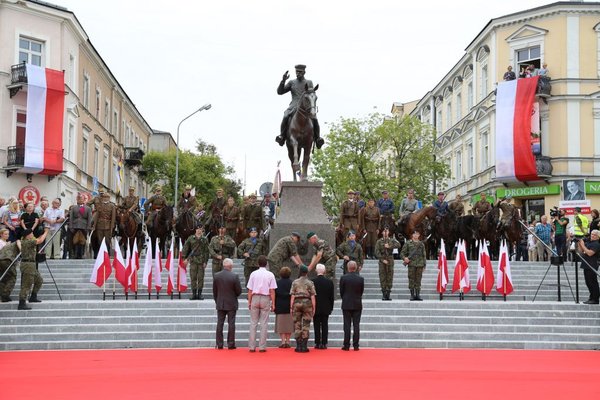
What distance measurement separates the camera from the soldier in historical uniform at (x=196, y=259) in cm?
1894

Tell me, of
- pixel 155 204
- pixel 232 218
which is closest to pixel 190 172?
pixel 155 204

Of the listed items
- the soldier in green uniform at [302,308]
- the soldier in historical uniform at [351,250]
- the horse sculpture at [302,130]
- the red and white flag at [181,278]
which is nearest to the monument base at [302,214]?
the horse sculpture at [302,130]

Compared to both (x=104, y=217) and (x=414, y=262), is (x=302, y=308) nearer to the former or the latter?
(x=414, y=262)

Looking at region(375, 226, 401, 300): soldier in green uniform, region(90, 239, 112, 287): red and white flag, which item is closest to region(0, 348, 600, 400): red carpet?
region(375, 226, 401, 300): soldier in green uniform

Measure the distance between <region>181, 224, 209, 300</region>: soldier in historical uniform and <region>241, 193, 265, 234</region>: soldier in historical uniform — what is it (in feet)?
10.1

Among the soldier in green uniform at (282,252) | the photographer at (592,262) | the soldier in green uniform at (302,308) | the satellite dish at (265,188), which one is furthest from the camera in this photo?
the satellite dish at (265,188)

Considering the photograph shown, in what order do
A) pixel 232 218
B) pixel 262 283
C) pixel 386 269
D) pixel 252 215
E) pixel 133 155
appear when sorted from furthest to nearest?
pixel 133 155 < pixel 232 218 < pixel 252 215 < pixel 386 269 < pixel 262 283

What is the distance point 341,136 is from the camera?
1951 inches

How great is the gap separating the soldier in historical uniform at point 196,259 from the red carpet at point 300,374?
177 inches

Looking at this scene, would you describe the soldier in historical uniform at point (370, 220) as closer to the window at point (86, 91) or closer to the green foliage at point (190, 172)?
the window at point (86, 91)

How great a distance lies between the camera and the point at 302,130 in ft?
63.1

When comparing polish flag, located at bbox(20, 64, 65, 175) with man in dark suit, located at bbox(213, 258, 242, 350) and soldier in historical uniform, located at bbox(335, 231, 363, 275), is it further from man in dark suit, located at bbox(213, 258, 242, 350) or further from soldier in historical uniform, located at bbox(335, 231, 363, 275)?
man in dark suit, located at bbox(213, 258, 242, 350)

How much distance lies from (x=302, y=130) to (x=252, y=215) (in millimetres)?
3773

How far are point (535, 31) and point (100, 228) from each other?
26.2 meters
